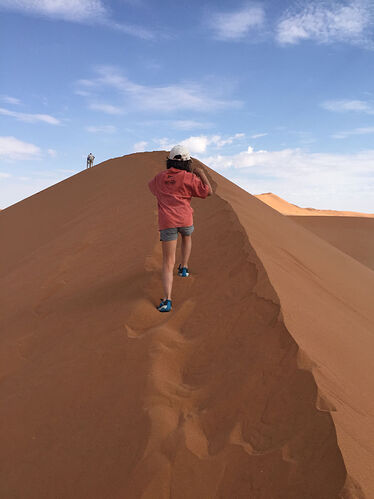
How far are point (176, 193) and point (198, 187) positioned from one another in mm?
201

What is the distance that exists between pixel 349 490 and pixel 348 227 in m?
25.4

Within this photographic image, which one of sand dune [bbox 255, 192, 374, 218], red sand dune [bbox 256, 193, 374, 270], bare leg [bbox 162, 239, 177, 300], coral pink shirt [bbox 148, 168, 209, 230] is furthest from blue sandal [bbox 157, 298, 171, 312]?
sand dune [bbox 255, 192, 374, 218]

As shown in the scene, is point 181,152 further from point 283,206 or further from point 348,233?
point 283,206

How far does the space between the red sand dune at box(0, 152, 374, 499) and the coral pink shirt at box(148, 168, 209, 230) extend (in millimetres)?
627

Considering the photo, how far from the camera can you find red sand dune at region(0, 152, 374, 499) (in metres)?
1.96

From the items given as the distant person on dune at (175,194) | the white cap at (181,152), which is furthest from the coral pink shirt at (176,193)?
the white cap at (181,152)

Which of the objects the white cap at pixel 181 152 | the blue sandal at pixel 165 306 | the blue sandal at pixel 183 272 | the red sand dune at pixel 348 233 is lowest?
the red sand dune at pixel 348 233

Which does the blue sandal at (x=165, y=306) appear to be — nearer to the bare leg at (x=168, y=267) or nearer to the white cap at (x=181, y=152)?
the bare leg at (x=168, y=267)

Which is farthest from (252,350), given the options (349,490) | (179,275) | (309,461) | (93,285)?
(93,285)

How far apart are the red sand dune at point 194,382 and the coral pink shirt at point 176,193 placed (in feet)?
2.06

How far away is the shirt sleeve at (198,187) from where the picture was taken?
360 cm

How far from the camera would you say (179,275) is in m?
3.98

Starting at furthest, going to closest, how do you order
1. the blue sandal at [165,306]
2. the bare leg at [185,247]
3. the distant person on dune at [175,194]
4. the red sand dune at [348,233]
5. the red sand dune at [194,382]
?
the red sand dune at [348,233], the bare leg at [185,247], the distant person on dune at [175,194], the blue sandal at [165,306], the red sand dune at [194,382]

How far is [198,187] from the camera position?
362 cm
